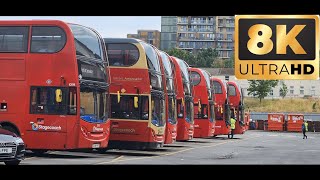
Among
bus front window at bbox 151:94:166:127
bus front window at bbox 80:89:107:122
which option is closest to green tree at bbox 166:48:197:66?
bus front window at bbox 151:94:166:127

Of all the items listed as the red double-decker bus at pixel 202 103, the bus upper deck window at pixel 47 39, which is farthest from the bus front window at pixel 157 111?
the red double-decker bus at pixel 202 103

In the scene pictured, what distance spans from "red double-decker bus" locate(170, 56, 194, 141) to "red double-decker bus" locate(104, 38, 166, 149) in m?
3.85

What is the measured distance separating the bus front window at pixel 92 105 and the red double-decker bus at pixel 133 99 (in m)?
2.11

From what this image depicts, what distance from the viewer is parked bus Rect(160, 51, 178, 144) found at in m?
20.5

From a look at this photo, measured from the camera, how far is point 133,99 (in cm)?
1858

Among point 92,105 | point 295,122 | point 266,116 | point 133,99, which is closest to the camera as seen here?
point 92,105

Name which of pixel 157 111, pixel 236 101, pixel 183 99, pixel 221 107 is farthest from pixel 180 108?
pixel 236 101

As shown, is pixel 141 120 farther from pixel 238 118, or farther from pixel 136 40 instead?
pixel 238 118

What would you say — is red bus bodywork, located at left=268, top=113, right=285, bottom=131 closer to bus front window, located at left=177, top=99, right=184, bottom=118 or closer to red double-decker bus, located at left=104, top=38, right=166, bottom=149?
bus front window, located at left=177, top=99, right=184, bottom=118

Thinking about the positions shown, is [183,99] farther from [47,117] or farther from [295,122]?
[295,122]

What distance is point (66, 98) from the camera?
15.0m

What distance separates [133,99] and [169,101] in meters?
2.45

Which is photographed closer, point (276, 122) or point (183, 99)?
point (183, 99)

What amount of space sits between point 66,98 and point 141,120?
3902 mm
